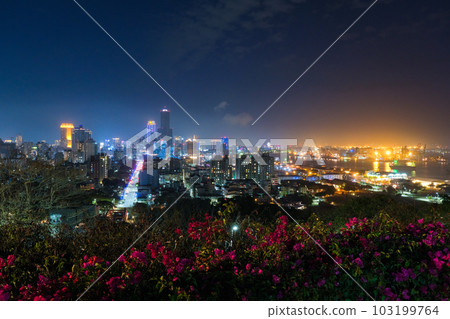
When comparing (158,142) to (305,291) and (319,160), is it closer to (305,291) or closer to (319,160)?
(319,160)

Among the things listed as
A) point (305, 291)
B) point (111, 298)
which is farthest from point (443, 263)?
point (111, 298)

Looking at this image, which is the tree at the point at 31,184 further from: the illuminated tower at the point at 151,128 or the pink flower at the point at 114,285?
the illuminated tower at the point at 151,128

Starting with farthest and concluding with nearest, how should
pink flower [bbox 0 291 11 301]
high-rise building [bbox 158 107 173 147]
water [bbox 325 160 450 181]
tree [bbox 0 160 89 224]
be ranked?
water [bbox 325 160 450 181]
high-rise building [bbox 158 107 173 147]
tree [bbox 0 160 89 224]
pink flower [bbox 0 291 11 301]

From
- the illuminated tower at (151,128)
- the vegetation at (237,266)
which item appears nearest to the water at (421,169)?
the illuminated tower at (151,128)

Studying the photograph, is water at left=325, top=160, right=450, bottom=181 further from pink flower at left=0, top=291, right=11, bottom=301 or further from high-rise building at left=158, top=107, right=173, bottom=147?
pink flower at left=0, top=291, right=11, bottom=301

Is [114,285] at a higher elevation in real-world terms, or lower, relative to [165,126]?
lower

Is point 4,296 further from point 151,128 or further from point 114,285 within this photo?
point 151,128

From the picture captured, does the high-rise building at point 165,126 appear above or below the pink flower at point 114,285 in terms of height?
above

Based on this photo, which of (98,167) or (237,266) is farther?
(98,167)

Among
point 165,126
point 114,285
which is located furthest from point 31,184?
point 165,126

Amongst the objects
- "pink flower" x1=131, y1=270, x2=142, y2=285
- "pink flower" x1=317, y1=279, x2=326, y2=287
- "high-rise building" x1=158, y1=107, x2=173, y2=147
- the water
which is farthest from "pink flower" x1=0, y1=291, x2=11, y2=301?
the water
